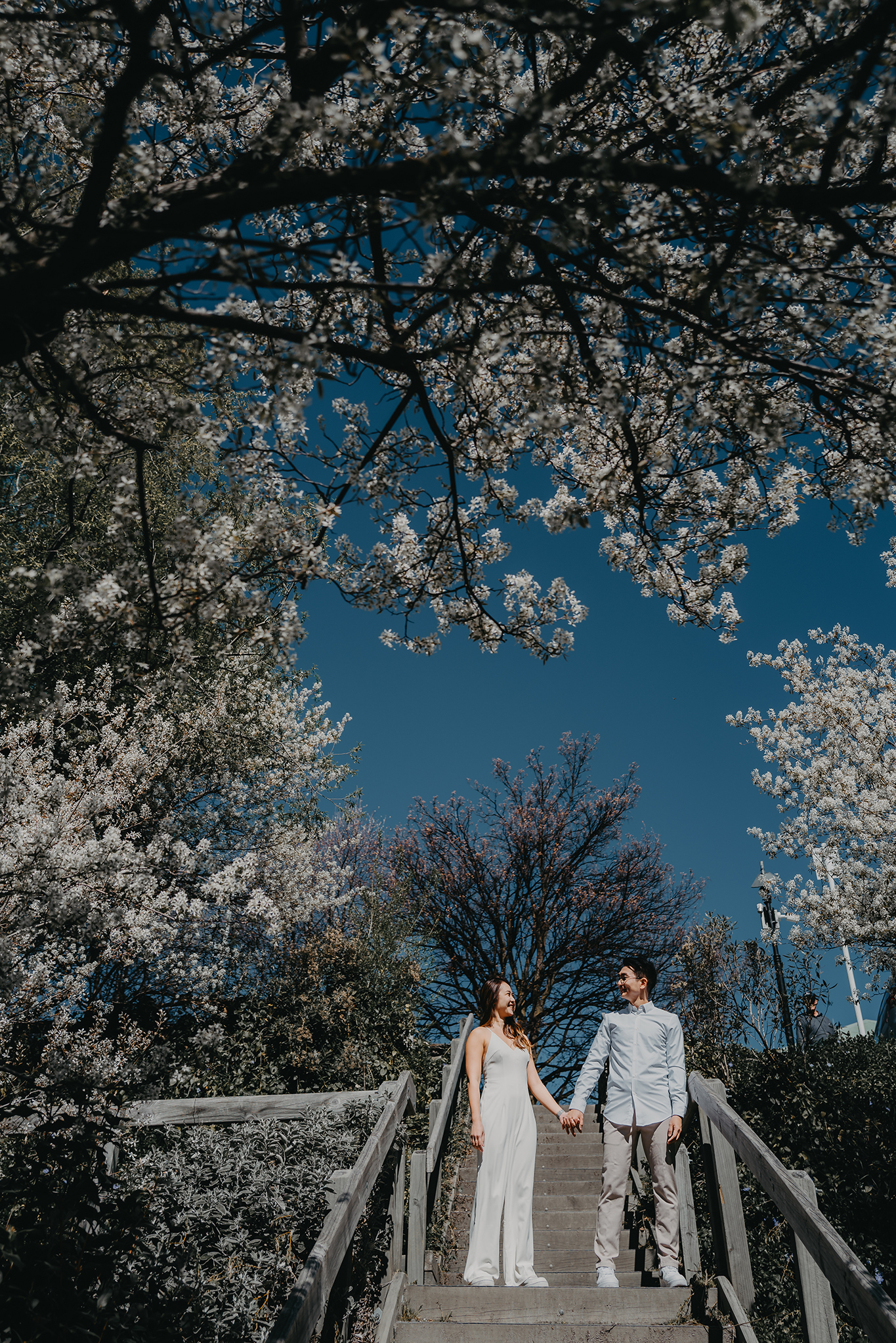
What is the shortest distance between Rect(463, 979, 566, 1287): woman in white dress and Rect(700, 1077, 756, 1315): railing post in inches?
34.5

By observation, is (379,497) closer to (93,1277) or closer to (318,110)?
(318,110)

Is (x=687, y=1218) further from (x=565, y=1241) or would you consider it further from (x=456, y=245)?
(x=456, y=245)

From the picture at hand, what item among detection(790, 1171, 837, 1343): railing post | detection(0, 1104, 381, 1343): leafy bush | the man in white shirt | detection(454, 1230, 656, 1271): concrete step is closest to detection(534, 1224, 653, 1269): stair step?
detection(454, 1230, 656, 1271): concrete step

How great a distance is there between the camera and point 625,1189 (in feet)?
15.1

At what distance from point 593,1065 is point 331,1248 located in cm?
227

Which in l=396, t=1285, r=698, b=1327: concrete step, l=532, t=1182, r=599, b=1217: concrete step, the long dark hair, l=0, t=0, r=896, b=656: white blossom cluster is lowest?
l=396, t=1285, r=698, b=1327: concrete step

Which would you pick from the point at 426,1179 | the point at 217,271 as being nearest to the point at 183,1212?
the point at 426,1179

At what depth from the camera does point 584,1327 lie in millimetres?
3779

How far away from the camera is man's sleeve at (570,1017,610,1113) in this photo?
4.87m

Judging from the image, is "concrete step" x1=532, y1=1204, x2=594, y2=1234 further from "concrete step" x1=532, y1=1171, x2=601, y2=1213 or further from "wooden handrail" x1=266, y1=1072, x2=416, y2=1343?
"wooden handrail" x1=266, y1=1072, x2=416, y2=1343

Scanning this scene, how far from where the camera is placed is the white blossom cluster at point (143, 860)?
7383 mm

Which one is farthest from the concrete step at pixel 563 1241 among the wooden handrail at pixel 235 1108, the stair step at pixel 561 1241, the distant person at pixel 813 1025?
the distant person at pixel 813 1025

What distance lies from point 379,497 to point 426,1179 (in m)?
4.35

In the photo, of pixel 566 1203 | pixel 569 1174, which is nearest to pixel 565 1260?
pixel 566 1203
